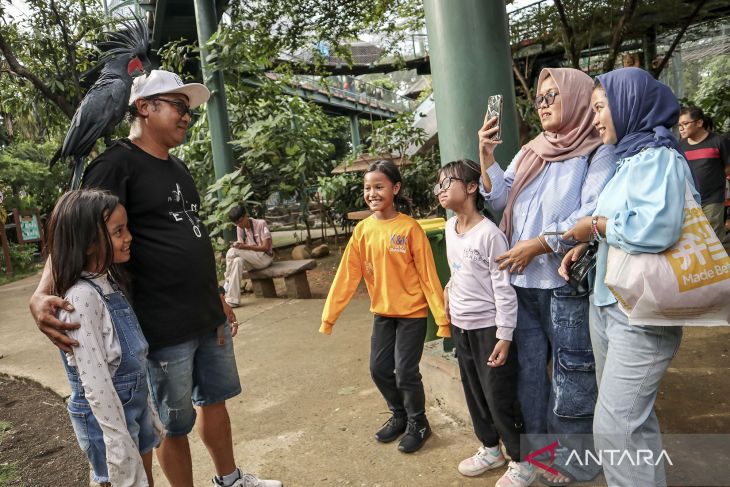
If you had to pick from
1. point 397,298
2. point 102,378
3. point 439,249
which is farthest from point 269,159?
point 102,378

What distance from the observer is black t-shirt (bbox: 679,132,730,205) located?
16.9ft

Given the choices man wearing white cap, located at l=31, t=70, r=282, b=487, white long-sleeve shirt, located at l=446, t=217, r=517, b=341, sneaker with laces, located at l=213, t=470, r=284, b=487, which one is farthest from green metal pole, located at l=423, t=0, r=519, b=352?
sneaker with laces, located at l=213, t=470, r=284, b=487

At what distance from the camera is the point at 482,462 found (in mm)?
2498

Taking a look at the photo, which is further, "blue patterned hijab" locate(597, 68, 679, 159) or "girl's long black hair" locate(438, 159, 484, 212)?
"girl's long black hair" locate(438, 159, 484, 212)

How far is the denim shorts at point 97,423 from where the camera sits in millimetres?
1847

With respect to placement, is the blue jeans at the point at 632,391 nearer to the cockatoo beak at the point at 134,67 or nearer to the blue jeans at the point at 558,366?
the blue jeans at the point at 558,366

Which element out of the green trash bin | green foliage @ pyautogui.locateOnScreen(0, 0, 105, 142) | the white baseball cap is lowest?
the green trash bin

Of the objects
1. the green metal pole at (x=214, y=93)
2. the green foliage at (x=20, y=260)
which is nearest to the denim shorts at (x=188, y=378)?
the green metal pole at (x=214, y=93)

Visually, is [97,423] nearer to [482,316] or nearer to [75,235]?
Result: [75,235]

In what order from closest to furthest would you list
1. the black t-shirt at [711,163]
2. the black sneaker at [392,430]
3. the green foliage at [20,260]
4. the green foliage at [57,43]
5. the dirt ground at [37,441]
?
1. the black sneaker at [392,430]
2. the dirt ground at [37,441]
3. the black t-shirt at [711,163]
4. the green foliage at [57,43]
5. the green foliage at [20,260]

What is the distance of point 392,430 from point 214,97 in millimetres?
5838

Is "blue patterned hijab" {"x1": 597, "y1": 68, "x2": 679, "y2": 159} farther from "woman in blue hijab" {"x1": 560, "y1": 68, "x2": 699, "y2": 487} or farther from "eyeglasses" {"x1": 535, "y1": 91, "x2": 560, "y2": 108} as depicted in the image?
"eyeglasses" {"x1": 535, "y1": 91, "x2": 560, "y2": 108}

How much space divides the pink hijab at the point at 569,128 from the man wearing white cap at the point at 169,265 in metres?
1.43

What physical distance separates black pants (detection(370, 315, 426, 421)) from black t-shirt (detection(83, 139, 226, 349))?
949mm
